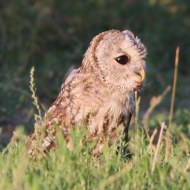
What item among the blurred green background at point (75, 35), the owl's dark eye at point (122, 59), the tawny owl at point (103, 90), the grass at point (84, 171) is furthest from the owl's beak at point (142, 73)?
the blurred green background at point (75, 35)

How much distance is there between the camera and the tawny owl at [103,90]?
6.50 metres

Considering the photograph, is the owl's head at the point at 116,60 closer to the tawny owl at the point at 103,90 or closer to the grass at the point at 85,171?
the tawny owl at the point at 103,90

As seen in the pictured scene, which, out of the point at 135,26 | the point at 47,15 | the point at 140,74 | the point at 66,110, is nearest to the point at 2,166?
the point at 66,110

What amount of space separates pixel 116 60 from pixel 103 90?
0.28 m

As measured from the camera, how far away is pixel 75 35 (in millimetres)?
13680

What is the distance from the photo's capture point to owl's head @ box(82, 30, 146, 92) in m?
→ 6.73

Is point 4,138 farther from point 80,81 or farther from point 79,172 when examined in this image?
point 79,172

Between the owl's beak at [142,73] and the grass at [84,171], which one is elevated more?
the owl's beak at [142,73]

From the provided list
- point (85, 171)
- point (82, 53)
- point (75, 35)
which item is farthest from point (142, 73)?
point (75, 35)

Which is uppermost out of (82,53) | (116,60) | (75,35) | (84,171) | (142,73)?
(75,35)

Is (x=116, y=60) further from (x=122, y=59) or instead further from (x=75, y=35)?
(x=75, y=35)

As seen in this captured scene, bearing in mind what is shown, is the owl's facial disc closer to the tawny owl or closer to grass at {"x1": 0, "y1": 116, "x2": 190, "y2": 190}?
the tawny owl

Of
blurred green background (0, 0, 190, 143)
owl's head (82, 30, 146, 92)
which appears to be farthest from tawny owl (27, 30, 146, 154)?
blurred green background (0, 0, 190, 143)

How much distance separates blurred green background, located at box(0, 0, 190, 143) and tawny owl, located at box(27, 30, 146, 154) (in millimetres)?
3801
